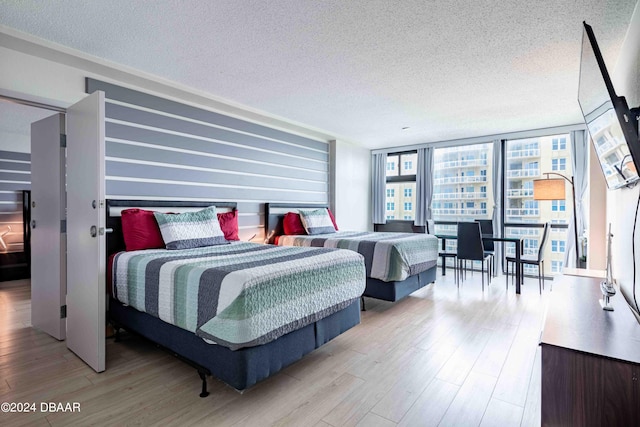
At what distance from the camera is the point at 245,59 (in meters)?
2.73

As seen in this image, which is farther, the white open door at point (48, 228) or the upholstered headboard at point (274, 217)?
the upholstered headboard at point (274, 217)

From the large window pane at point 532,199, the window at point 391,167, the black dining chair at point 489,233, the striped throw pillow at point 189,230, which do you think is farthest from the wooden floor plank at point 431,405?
the window at point 391,167

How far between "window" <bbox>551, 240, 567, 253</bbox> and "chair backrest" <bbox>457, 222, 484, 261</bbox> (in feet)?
5.48

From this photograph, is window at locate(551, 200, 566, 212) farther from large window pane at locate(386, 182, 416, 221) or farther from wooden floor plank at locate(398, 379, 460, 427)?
wooden floor plank at locate(398, 379, 460, 427)

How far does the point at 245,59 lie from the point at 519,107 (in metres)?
3.39

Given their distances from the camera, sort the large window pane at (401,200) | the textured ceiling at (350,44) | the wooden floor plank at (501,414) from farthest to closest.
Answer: the large window pane at (401,200)
the textured ceiling at (350,44)
the wooden floor plank at (501,414)

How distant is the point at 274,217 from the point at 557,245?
4516 mm

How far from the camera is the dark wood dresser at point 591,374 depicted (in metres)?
1.14

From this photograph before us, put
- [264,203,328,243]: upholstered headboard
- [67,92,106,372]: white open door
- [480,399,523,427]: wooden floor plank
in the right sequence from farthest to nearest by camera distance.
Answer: [264,203,328,243]: upholstered headboard
[67,92,106,372]: white open door
[480,399,523,427]: wooden floor plank

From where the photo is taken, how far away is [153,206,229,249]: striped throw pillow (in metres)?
2.83

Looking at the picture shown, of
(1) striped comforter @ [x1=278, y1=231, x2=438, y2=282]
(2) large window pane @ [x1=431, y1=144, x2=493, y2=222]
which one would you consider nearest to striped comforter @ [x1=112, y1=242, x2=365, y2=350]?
(1) striped comforter @ [x1=278, y1=231, x2=438, y2=282]

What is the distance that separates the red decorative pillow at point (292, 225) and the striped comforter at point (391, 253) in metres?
0.40

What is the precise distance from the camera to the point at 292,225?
180 inches

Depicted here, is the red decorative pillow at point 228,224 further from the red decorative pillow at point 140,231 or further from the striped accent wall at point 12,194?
the striped accent wall at point 12,194
